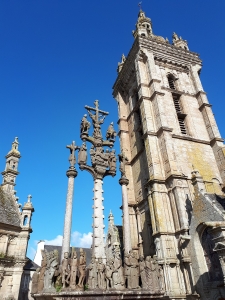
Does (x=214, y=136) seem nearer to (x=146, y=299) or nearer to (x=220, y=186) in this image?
(x=220, y=186)

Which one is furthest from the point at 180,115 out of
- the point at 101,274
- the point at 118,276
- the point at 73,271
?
the point at 73,271

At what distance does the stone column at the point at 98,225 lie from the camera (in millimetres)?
10385

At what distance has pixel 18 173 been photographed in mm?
23391

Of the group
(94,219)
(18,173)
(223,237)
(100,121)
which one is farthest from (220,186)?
(18,173)

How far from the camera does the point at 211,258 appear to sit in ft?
42.4

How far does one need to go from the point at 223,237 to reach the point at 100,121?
9204mm

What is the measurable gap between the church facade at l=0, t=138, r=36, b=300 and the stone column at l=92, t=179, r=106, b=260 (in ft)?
Result: 33.1

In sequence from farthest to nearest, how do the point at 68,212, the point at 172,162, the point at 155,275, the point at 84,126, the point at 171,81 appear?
Result: the point at 171,81
the point at 172,162
the point at 84,126
the point at 68,212
the point at 155,275

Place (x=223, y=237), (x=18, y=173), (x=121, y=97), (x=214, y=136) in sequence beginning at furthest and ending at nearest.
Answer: (x=121, y=97)
(x=18, y=173)
(x=214, y=136)
(x=223, y=237)

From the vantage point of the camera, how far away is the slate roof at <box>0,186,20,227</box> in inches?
747

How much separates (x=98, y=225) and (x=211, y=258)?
666cm

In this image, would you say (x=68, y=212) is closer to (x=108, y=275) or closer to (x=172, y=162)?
(x=108, y=275)

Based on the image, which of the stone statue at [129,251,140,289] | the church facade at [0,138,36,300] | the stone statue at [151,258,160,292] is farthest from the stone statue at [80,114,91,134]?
the church facade at [0,138,36,300]

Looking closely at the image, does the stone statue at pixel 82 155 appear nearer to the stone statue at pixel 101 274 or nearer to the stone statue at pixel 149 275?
the stone statue at pixel 101 274
